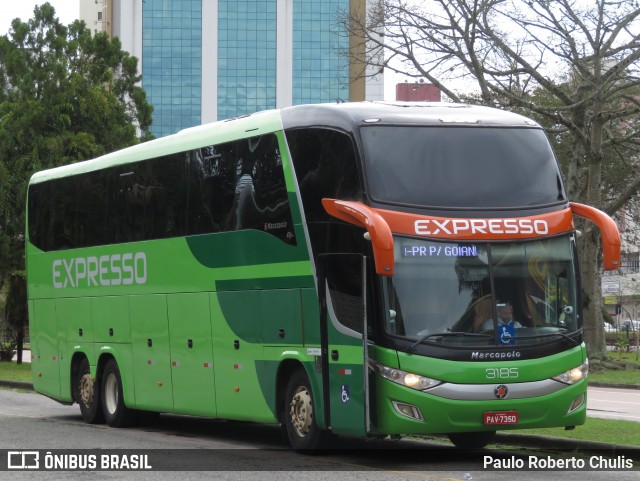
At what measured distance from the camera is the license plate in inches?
535

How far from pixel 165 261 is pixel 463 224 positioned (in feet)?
19.6

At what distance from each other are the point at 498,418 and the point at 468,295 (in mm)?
1330

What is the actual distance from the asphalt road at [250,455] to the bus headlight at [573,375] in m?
0.91

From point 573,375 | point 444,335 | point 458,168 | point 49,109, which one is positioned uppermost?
point 49,109

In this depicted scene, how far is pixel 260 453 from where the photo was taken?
51.3 feet

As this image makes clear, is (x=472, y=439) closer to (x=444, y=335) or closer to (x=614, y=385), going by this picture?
(x=444, y=335)

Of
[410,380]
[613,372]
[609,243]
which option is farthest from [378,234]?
[613,372]

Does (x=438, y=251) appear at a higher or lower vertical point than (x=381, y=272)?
higher

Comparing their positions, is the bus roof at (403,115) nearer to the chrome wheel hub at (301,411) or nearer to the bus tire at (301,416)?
the bus tire at (301,416)

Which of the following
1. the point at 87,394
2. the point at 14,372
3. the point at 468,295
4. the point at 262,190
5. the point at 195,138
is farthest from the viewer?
the point at 14,372

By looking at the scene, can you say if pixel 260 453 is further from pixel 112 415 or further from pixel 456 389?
pixel 112 415

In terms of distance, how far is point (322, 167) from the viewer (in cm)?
1480

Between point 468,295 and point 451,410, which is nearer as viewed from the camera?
point 451,410

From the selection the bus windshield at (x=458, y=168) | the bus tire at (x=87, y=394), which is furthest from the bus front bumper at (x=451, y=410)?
the bus tire at (x=87, y=394)
